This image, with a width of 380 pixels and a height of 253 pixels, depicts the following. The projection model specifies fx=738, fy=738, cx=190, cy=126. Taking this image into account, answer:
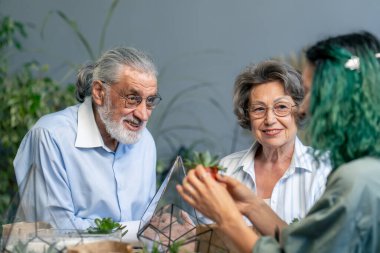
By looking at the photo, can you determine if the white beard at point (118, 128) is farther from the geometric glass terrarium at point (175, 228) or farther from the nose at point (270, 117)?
the geometric glass terrarium at point (175, 228)

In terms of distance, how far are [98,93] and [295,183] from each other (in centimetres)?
92

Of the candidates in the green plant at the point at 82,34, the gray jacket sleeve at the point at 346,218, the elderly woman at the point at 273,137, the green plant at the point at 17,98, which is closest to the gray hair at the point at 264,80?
the elderly woman at the point at 273,137

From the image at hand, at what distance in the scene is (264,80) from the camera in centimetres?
327

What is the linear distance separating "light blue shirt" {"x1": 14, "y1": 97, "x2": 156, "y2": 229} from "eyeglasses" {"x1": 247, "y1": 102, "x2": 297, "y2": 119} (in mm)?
544

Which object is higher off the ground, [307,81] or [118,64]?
[307,81]

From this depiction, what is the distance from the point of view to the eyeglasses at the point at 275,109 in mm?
3215

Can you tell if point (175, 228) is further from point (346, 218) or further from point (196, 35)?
point (196, 35)

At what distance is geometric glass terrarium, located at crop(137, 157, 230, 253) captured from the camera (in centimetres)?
216

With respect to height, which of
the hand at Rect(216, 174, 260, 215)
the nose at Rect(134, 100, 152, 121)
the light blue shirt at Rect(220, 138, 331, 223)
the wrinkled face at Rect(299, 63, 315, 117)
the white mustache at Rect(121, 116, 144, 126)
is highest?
the wrinkled face at Rect(299, 63, 315, 117)

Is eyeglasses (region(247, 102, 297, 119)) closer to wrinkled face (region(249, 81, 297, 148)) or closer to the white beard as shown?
wrinkled face (region(249, 81, 297, 148))

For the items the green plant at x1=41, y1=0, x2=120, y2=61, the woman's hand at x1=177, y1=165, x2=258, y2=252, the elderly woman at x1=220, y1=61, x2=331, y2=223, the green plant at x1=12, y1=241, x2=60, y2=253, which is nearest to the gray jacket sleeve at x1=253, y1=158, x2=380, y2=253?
the woman's hand at x1=177, y1=165, x2=258, y2=252

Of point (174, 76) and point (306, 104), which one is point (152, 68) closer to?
point (306, 104)

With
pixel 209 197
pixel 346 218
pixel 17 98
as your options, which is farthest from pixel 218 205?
pixel 17 98

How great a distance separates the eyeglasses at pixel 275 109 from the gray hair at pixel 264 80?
0.16ft
